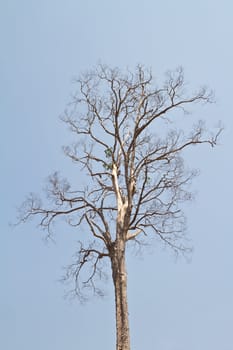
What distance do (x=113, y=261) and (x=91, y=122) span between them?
11.3ft

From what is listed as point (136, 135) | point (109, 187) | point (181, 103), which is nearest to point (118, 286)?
point (109, 187)

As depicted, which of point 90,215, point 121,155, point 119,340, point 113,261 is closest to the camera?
point 119,340

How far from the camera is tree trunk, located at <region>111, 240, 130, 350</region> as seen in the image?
31.8 feet

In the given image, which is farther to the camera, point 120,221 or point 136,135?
point 136,135

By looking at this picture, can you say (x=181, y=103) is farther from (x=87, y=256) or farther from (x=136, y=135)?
(x=87, y=256)

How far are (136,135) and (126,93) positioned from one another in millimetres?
969

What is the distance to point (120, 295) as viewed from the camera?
1009cm

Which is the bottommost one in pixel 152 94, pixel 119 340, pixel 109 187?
pixel 119 340

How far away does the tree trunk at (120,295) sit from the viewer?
31.8ft

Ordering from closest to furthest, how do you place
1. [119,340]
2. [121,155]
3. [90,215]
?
[119,340], [90,215], [121,155]

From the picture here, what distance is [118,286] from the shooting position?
10195mm

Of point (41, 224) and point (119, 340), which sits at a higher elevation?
A: point (41, 224)

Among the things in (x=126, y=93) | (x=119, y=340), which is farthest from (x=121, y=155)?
(x=119, y=340)

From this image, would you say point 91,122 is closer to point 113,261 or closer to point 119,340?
point 113,261
